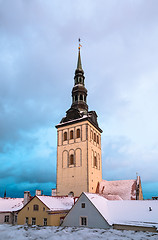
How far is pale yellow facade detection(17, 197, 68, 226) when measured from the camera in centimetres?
2692

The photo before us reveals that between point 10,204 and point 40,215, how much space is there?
10.3 m

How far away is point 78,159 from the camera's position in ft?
139

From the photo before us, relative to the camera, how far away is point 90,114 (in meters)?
45.4

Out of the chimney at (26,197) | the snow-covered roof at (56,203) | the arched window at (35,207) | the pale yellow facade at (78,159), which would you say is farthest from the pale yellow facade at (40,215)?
the pale yellow facade at (78,159)

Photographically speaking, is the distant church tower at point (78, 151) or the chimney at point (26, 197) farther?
the distant church tower at point (78, 151)

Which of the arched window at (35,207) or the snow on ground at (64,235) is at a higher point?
the snow on ground at (64,235)

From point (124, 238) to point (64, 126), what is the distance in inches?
1669

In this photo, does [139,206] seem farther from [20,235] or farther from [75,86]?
[75,86]

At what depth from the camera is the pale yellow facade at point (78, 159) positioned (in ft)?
133

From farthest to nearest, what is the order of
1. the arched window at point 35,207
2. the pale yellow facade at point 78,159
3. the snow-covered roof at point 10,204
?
the pale yellow facade at point 78,159 → the snow-covered roof at point 10,204 → the arched window at point 35,207

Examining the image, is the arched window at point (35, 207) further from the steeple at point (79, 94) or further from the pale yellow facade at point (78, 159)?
the steeple at point (79, 94)

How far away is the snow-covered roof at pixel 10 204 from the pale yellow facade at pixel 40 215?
158 inches

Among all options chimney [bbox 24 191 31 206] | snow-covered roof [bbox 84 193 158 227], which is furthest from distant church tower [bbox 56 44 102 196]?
snow-covered roof [bbox 84 193 158 227]

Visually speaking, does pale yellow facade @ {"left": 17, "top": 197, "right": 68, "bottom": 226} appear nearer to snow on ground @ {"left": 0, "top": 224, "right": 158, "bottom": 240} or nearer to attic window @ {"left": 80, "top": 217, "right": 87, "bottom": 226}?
attic window @ {"left": 80, "top": 217, "right": 87, "bottom": 226}
